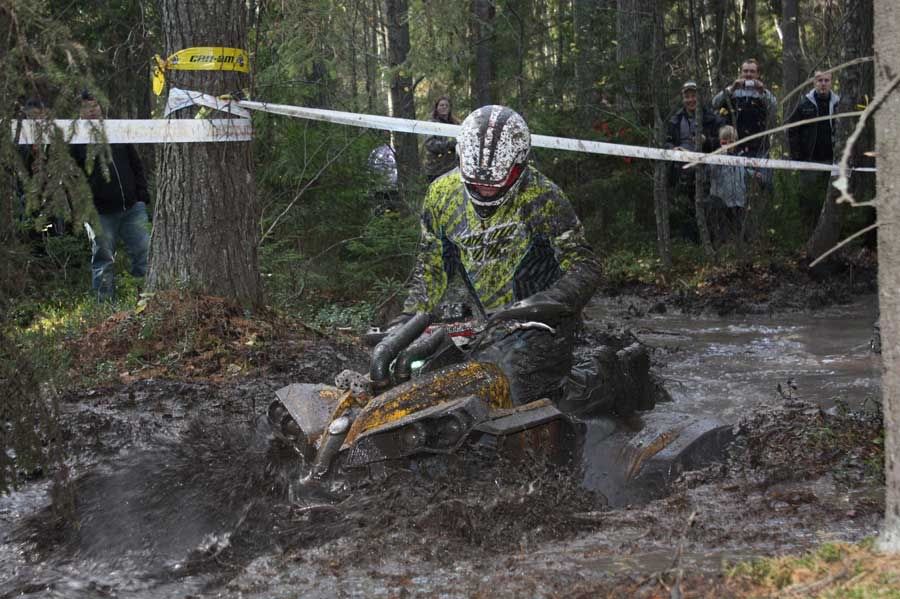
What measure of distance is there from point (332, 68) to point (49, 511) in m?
7.83

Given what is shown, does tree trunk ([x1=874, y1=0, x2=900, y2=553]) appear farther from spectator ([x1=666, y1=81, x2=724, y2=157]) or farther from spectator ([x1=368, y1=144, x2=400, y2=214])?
spectator ([x1=666, y1=81, x2=724, y2=157])

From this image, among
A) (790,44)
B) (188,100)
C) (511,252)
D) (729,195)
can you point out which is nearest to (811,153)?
(729,195)

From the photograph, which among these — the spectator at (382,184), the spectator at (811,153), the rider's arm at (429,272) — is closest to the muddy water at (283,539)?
the rider's arm at (429,272)

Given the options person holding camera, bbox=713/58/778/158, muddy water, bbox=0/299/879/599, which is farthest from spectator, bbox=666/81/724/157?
muddy water, bbox=0/299/879/599

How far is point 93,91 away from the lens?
13.5ft

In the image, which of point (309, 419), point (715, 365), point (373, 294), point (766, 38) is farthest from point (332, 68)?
point (766, 38)

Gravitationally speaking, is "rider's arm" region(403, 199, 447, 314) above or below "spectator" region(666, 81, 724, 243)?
below

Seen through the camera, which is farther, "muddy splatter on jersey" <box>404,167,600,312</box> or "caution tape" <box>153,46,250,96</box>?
"caution tape" <box>153,46,250,96</box>

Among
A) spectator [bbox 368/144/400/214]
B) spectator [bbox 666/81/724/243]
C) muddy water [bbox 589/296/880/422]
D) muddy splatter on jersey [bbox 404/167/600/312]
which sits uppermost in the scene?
spectator [bbox 666/81/724/243]

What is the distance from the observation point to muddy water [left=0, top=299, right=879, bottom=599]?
4.41m

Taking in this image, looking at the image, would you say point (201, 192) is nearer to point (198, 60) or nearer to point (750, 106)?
point (198, 60)

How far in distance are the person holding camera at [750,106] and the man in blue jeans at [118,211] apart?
7.74 meters

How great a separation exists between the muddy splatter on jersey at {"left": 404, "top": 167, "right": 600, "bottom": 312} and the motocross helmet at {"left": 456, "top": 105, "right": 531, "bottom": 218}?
0.21 m

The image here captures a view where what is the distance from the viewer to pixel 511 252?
20.8ft
